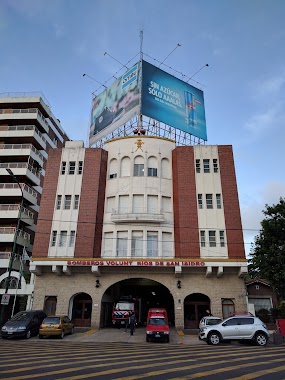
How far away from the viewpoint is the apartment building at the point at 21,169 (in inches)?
1507

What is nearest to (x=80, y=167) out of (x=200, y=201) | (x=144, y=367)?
(x=200, y=201)

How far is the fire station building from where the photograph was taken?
29.0m

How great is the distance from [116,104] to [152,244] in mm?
19762

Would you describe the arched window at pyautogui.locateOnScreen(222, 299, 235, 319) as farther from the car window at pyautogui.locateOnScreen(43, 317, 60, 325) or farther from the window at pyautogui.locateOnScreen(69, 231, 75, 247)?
the window at pyautogui.locateOnScreen(69, 231, 75, 247)

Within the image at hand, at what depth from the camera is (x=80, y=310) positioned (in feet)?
98.4

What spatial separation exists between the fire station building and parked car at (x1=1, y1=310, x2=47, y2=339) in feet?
16.3

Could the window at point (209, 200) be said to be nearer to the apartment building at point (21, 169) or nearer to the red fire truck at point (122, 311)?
the red fire truck at point (122, 311)

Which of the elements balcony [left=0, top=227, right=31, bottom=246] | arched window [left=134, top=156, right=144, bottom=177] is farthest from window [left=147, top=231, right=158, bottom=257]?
balcony [left=0, top=227, right=31, bottom=246]

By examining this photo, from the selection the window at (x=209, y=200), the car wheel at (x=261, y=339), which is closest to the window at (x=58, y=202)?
the window at (x=209, y=200)

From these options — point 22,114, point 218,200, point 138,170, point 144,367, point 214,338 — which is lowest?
point 144,367

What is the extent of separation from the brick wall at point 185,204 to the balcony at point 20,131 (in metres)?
21.4

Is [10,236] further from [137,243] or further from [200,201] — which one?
[200,201]

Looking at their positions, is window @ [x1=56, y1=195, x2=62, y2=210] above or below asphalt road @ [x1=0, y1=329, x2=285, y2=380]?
above

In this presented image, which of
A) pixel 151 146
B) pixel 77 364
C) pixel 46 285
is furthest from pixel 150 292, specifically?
pixel 77 364
